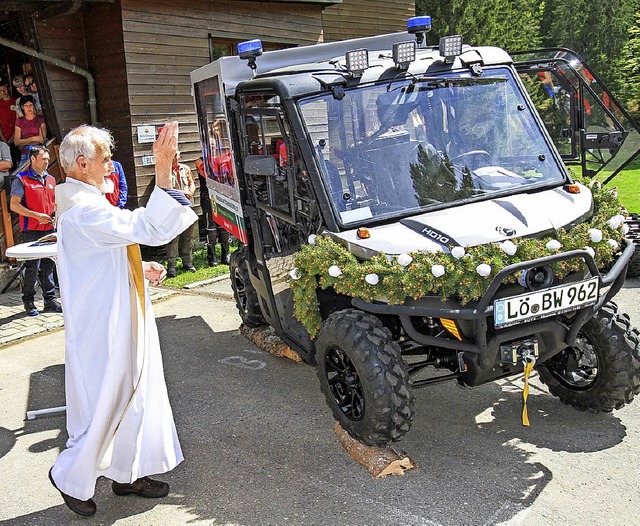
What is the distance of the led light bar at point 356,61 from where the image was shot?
511cm

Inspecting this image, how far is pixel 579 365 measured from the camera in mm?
5145

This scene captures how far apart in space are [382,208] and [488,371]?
127 centimetres

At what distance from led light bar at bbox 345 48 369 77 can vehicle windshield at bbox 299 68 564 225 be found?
0.14 m

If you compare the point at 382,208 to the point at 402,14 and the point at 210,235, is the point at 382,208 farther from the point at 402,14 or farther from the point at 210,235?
the point at 402,14

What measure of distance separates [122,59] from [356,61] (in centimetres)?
676

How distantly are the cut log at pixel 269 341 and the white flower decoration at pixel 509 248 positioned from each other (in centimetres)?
262

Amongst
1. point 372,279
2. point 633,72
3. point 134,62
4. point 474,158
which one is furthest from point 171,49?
point 633,72

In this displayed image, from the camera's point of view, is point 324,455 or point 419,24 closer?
point 324,455

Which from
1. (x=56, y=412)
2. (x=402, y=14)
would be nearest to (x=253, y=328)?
(x=56, y=412)

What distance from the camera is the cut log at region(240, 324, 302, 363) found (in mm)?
6680

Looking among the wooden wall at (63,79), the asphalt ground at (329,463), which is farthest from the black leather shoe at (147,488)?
the wooden wall at (63,79)

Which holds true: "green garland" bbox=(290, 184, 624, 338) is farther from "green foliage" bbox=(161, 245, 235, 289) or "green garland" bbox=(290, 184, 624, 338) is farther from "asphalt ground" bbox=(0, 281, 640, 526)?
"green foliage" bbox=(161, 245, 235, 289)

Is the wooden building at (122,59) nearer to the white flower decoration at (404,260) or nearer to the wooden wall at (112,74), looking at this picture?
the wooden wall at (112,74)

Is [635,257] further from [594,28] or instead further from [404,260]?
[594,28]
